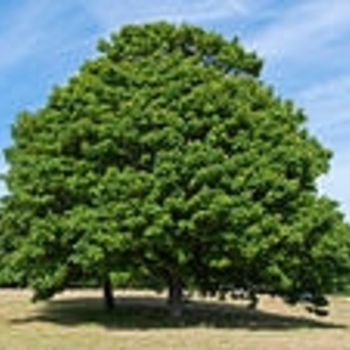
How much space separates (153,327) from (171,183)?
5.93 m

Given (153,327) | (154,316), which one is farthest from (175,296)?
(153,327)

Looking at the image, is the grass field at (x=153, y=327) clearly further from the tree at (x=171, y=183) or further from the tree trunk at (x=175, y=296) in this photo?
the tree at (x=171, y=183)

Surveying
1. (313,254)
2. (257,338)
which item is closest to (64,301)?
(313,254)

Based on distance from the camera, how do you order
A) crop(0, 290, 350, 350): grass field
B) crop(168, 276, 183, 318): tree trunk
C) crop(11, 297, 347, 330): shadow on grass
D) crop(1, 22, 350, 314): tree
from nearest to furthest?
crop(0, 290, 350, 350): grass field
crop(1, 22, 350, 314): tree
crop(11, 297, 347, 330): shadow on grass
crop(168, 276, 183, 318): tree trunk

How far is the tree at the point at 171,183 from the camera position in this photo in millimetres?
43031

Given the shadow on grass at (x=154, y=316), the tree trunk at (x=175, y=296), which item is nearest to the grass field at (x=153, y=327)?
the shadow on grass at (x=154, y=316)

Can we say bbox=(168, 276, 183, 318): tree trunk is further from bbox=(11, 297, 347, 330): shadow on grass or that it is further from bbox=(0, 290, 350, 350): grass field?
bbox=(0, 290, 350, 350): grass field

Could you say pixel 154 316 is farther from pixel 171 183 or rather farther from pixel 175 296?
pixel 171 183

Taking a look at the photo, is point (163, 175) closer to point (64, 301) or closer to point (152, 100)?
point (152, 100)

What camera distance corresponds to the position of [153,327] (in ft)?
144

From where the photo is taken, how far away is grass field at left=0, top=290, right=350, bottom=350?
115 ft

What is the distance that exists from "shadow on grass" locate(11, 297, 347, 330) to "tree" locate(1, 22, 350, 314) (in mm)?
1513

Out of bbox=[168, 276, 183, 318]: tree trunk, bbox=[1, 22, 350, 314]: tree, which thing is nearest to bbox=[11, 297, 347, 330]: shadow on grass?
bbox=[168, 276, 183, 318]: tree trunk

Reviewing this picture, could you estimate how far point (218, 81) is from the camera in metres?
47.1
